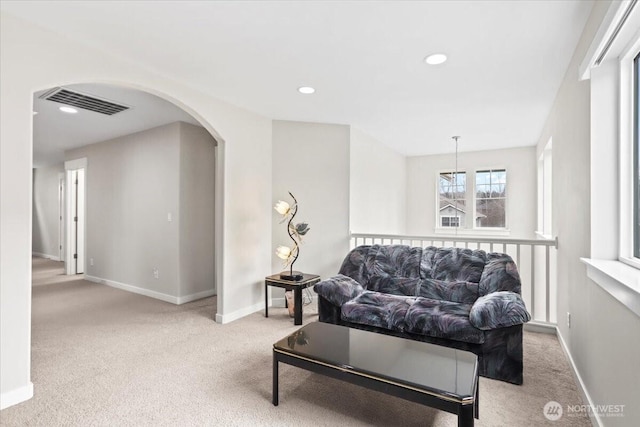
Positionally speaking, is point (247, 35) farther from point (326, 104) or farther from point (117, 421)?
point (117, 421)

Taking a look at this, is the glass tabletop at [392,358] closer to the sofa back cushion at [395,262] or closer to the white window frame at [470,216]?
the sofa back cushion at [395,262]

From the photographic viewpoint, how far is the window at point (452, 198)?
22.8 feet

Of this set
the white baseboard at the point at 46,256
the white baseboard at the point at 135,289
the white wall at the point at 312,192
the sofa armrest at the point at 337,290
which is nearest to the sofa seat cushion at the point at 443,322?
the sofa armrest at the point at 337,290

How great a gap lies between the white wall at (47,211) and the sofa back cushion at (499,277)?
30.2 ft

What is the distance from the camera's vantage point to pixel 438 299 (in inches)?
121

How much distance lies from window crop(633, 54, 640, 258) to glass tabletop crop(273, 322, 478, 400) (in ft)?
3.58

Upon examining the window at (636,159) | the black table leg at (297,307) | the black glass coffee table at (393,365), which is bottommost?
the black table leg at (297,307)

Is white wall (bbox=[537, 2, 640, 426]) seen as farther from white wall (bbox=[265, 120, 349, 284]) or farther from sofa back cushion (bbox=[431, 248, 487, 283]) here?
white wall (bbox=[265, 120, 349, 284])

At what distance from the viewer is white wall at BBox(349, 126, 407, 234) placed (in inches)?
188

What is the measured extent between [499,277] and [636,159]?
1.35m

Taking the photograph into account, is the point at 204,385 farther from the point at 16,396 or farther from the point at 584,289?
the point at 584,289

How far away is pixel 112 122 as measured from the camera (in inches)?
180

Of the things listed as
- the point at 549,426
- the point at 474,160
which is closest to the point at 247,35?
the point at 549,426

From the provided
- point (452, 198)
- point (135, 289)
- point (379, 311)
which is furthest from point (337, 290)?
point (452, 198)
